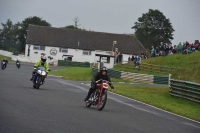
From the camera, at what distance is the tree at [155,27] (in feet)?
377

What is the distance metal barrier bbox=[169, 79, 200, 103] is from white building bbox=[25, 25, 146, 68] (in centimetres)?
7129

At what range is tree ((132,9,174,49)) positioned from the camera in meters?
115

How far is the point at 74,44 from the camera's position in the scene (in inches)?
4173

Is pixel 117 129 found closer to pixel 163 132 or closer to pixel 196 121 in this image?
pixel 163 132

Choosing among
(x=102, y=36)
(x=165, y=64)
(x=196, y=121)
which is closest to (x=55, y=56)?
(x=102, y=36)

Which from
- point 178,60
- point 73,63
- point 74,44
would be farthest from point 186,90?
point 74,44

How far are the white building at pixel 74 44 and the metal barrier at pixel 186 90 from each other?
71285 mm

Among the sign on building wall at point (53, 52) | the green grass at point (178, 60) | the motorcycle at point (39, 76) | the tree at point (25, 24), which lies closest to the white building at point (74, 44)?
the sign on building wall at point (53, 52)

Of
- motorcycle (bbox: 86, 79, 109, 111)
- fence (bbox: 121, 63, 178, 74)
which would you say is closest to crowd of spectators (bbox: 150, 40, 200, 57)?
fence (bbox: 121, 63, 178, 74)

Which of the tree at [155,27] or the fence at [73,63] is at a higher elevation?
the tree at [155,27]

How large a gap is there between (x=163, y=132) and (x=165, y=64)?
142ft

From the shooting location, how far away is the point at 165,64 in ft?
186

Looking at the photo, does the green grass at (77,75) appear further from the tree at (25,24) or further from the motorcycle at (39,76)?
the tree at (25,24)

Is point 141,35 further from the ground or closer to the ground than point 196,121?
further from the ground
